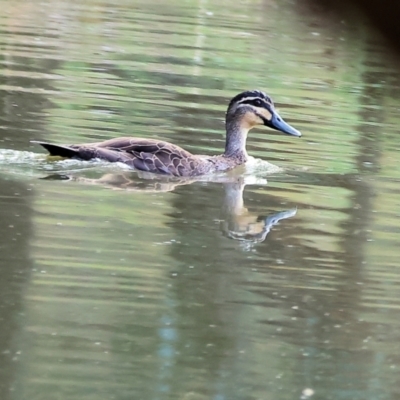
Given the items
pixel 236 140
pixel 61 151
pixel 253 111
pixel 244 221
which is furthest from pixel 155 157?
pixel 253 111

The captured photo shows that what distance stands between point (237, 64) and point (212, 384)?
12587 mm

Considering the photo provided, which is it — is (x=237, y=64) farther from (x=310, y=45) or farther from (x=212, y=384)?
(x=212, y=384)

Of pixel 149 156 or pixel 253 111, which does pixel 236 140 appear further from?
pixel 149 156

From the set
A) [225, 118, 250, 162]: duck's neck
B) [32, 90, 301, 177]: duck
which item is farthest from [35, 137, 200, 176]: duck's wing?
[225, 118, 250, 162]: duck's neck

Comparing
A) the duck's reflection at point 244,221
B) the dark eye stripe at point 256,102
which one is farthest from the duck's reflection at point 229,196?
the dark eye stripe at point 256,102

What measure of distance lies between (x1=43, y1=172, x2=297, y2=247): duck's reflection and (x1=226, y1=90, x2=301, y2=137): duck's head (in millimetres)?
955

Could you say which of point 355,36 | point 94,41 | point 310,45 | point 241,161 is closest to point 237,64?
point 94,41

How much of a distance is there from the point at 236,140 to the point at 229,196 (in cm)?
146

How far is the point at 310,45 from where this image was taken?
2012cm

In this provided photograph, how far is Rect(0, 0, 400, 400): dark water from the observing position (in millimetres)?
3283

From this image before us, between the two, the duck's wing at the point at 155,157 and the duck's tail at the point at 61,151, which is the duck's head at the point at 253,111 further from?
the duck's tail at the point at 61,151

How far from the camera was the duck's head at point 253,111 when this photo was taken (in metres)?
8.65

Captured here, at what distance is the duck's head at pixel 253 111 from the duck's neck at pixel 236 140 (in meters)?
0.05

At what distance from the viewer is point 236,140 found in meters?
8.43
